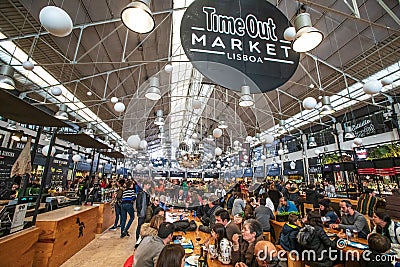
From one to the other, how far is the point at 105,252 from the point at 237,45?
14.5 ft

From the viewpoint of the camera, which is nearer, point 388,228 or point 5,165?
point 388,228

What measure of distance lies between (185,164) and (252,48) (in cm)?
414

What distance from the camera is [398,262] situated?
6.78 ft

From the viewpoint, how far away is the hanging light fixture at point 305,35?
1622 mm

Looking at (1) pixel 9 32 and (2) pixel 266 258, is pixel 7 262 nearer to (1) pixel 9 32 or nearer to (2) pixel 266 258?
(2) pixel 266 258

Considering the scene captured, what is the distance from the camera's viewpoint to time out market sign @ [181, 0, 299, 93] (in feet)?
5.03

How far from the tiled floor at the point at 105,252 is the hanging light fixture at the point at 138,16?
3.72 m

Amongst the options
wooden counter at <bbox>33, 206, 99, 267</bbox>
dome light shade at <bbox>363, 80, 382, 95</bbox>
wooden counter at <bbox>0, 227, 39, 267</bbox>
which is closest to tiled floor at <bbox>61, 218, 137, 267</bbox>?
wooden counter at <bbox>33, 206, 99, 267</bbox>

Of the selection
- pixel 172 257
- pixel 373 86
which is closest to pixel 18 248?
pixel 172 257

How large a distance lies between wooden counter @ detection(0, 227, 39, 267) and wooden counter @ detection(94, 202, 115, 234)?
2.47 meters

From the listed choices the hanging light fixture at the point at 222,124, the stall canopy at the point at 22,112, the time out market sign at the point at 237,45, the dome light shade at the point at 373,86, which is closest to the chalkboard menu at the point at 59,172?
the stall canopy at the point at 22,112

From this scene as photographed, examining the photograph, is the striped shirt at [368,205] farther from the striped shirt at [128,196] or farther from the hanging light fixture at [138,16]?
the hanging light fixture at [138,16]

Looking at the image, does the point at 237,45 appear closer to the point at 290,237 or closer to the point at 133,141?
the point at 133,141

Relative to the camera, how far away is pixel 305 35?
1.63 meters
